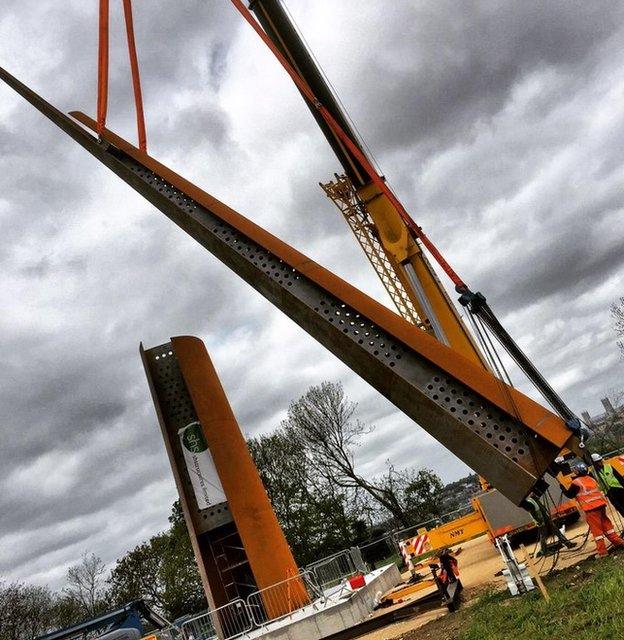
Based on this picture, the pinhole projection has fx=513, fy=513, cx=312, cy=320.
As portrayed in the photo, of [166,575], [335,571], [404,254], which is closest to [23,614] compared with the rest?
[166,575]

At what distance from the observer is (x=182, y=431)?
13.3 meters

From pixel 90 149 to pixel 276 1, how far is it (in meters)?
5.38

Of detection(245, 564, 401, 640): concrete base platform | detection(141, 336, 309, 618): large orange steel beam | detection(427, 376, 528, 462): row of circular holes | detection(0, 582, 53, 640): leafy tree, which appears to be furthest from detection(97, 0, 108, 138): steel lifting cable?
detection(0, 582, 53, 640): leafy tree

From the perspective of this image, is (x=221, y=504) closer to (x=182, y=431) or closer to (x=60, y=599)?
(x=182, y=431)

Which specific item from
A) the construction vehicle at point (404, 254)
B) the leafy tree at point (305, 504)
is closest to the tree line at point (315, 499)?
the leafy tree at point (305, 504)

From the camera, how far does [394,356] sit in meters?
4.75

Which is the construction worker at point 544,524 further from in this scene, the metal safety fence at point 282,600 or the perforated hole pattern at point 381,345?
the metal safety fence at point 282,600

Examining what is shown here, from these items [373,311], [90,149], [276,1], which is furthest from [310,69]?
[373,311]

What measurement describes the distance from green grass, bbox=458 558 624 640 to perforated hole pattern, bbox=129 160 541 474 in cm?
195

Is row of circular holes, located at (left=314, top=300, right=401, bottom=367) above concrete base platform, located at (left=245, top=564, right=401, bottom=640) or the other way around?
above

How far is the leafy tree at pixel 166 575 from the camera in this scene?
3400cm

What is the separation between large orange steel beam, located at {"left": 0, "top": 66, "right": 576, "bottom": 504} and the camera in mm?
4266

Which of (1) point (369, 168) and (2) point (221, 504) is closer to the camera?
(1) point (369, 168)

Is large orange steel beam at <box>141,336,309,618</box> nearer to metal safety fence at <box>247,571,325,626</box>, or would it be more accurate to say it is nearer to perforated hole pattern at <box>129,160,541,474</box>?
metal safety fence at <box>247,571,325,626</box>
